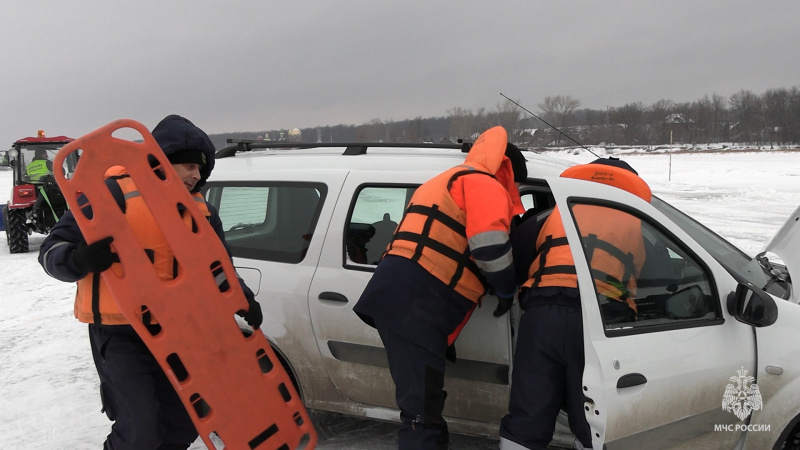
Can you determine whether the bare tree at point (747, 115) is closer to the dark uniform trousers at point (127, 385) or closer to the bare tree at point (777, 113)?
the bare tree at point (777, 113)

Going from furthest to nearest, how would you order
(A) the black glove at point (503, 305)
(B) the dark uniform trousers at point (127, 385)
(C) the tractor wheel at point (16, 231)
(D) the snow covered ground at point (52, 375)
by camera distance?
(C) the tractor wheel at point (16, 231) → (D) the snow covered ground at point (52, 375) → (A) the black glove at point (503, 305) → (B) the dark uniform trousers at point (127, 385)

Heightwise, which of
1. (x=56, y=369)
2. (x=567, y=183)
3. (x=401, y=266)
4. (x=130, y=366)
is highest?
(x=567, y=183)

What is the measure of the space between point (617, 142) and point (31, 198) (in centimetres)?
6043

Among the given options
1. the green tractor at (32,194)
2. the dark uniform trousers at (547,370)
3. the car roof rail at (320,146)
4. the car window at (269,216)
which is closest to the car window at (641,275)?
the dark uniform trousers at (547,370)

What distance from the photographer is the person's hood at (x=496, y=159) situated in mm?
2506

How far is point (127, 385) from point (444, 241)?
4.90 ft

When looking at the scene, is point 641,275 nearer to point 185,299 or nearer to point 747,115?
point 185,299

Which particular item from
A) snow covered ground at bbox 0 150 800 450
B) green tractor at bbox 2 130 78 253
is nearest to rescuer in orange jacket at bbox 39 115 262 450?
snow covered ground at bbox 0 150 800 450

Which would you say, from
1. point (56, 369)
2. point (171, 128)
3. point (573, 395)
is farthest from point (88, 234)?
point (56, 369)

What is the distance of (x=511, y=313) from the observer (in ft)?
8.57

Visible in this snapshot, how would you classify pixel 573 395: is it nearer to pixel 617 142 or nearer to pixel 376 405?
pixel 376 405

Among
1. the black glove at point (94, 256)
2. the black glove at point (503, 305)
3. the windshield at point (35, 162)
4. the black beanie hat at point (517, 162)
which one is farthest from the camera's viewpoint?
the windshield at point (35, 162)

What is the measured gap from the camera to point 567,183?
221 cm

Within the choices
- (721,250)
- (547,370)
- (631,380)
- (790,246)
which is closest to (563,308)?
(547,370)
